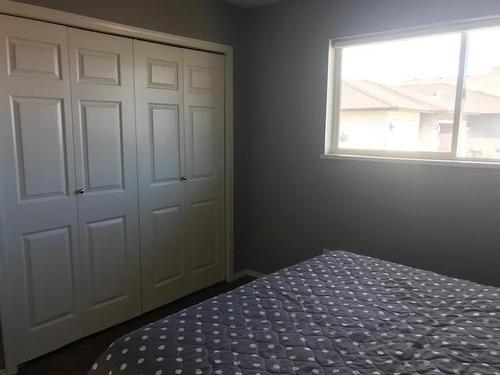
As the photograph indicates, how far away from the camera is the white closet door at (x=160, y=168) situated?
A: 2.79m

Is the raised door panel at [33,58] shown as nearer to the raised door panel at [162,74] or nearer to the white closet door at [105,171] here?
the white closet door at [105,171]

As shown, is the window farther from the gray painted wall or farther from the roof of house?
the gray painted wall

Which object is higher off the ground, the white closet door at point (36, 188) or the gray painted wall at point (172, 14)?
the gray painted wall at point (172, 14)

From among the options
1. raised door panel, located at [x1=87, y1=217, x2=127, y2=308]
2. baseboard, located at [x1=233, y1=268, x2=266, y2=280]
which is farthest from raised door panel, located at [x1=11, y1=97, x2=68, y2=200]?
baseboard, located at [x1=233, y1=268, x2=266, y2=280]

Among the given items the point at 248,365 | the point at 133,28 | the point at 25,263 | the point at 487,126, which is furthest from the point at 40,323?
the point at 487,126

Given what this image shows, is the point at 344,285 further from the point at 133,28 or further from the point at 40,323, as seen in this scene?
the point at 133,28

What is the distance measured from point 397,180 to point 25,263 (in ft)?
7.95

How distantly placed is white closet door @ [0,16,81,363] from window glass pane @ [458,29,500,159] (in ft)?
8.14

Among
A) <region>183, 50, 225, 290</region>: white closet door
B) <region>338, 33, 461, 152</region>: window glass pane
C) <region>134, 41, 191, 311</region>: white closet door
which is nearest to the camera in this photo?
<region>338, 33, 461, 152</region>: window glass pane

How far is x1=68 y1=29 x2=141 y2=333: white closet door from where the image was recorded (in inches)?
96.7

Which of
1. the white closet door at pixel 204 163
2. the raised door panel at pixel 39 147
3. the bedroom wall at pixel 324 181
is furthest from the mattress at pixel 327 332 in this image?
the white closet door at pixel 204 163

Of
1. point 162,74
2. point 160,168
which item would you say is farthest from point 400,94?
point 160,168

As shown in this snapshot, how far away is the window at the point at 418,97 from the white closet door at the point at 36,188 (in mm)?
1912

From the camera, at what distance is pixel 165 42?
9.35 feet
